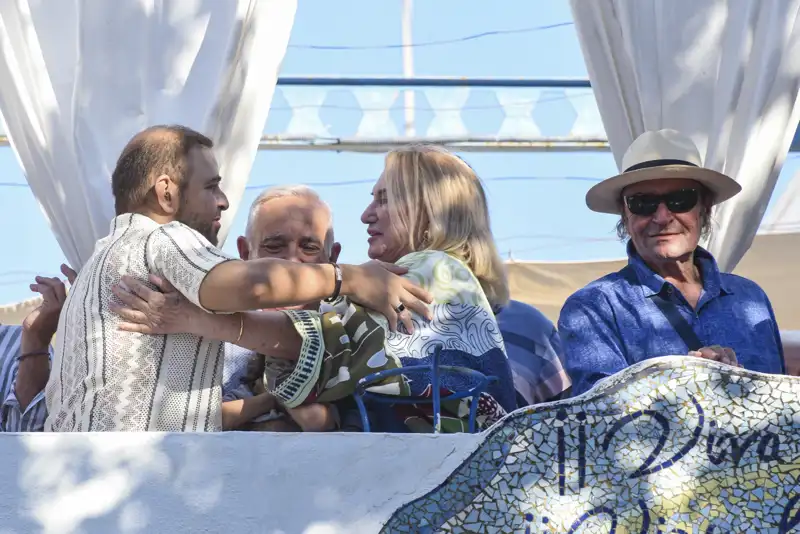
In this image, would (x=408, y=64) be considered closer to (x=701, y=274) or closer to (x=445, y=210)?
(x=701, y=274)

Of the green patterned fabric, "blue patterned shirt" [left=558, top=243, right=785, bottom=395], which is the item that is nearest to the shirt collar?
"blue patterned shirt" [left=558, top=243, right=785, bottom=395]

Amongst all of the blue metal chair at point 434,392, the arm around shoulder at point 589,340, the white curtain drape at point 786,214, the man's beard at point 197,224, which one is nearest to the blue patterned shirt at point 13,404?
the man's beard at point 197,224

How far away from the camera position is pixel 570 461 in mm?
2764

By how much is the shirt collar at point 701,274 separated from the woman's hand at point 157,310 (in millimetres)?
1478

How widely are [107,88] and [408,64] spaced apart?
13.9ft

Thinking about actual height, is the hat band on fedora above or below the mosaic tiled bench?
above

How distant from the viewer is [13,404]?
380cm

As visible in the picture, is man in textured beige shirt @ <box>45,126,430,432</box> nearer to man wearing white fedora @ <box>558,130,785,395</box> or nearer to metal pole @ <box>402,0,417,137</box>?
man wearing white fedora @ <box>558,130,785,395</box>

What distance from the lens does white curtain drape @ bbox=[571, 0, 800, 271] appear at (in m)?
4.94

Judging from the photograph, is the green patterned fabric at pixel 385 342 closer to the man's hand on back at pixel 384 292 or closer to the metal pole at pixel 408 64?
the man's hand on back at pixel 384 292

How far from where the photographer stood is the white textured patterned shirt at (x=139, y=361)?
2.97 m

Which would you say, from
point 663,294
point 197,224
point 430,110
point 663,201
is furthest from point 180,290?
point 430,110

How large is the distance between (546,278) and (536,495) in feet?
17.6

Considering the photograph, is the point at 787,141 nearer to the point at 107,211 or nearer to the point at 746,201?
the point at 746,201
